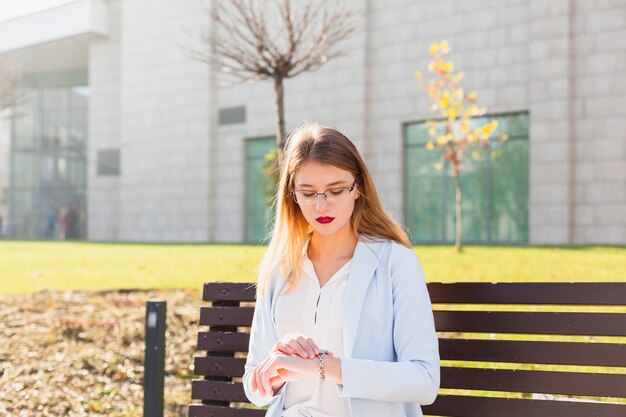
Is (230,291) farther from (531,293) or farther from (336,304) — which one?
(531,293)

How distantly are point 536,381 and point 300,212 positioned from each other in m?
1.21

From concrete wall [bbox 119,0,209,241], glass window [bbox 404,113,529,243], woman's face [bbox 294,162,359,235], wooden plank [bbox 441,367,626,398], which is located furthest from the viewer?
concrete wall [bbox 119,0,209,241]

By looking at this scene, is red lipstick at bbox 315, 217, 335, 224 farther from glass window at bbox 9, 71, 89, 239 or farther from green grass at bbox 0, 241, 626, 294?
glass window at bbox 9, 71, 89, 239

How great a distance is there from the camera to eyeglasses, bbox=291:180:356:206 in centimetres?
266

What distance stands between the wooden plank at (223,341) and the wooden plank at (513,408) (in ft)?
3.09

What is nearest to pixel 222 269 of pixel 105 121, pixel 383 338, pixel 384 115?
pixel 383 338

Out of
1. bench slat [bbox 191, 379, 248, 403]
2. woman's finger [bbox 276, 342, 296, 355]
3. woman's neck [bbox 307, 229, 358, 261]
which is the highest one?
woman's neck [bbox 307, 229, 358, 261]

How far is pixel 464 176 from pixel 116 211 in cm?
1592

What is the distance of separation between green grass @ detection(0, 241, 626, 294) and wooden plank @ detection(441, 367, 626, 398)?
5378 millimetres

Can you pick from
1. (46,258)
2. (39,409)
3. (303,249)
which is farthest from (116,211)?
(303,249)

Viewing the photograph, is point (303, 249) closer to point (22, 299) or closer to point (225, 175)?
point (22, 299)

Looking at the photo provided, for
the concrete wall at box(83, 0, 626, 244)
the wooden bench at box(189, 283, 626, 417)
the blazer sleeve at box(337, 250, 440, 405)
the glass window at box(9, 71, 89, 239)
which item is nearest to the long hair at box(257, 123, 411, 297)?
the blazer sleeve at box(337, 250, 440, 405)

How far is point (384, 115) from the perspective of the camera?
21.8 metres

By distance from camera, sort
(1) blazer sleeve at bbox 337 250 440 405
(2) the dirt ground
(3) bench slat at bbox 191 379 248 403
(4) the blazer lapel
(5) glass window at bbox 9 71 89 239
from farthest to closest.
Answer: (5) glass window at bbox 9 71 89 239 → (2) the dirt ground → (3) bench slat at bbox 191 379 248 403 → (4) the blazer lapel → (1) blazer sleeve at bbox 337 250 440 405
